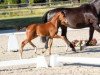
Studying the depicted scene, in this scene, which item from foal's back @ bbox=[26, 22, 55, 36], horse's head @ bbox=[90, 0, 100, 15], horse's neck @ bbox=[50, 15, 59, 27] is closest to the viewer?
foal's back @ bbox=[26, 22, 55, 36]

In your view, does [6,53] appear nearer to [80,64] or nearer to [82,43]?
[82,43]

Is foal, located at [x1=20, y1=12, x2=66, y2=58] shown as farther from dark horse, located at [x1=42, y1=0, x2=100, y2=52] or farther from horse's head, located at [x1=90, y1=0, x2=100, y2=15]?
horse's head, located at [x1=90, y1=0, x2=100, y2=15]

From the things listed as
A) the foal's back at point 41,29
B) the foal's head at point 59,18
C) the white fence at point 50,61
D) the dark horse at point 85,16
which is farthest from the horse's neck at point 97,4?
the white fence at point 50,61

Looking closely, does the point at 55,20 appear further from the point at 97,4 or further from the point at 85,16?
the point at 97,4


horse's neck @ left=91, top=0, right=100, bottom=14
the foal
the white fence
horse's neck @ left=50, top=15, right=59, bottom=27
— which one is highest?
horse's neck @ left=91, top=0, right=100, bottom=14

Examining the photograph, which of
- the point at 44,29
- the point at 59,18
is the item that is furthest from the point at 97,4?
the point at 44,29

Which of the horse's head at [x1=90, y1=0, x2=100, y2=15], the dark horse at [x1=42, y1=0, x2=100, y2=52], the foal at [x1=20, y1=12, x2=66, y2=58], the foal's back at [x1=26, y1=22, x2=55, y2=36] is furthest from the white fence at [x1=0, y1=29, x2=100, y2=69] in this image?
the horse's head at [x1=90, y1=0, x2=100, y2=15]

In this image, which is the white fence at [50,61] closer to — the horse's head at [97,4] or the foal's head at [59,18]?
the foal's head at [59,18]

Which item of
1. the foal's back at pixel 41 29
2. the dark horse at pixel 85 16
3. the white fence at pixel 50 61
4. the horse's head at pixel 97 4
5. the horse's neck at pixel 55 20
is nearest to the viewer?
the white fence at pixel 50 61

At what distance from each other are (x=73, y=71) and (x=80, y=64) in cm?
97

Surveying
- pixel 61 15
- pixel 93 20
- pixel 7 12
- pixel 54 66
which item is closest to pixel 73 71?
pixel 54 66

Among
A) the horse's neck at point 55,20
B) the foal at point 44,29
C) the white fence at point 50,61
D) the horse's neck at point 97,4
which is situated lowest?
the white fence at point 50,61

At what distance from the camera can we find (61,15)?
1248cm

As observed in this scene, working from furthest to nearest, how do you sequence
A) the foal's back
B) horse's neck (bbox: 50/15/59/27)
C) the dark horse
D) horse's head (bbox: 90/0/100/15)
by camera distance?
horse's head (bbox: 90/0/100/15) → the dark horse → horse's neck (bbox: 50/15/59/27) → the foal's back
